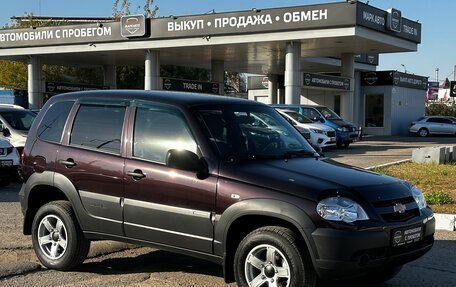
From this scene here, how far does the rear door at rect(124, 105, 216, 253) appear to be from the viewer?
479 cm

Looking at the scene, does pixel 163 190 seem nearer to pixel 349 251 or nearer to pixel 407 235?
pixel 349 251

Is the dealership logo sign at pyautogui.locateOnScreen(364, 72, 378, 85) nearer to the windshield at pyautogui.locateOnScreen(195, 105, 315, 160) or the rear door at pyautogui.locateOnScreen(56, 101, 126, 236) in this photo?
the windshield at pyautogui.locateOnScreen(195, 105, 315, 160)

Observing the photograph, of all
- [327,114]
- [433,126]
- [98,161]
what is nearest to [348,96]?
[327,114]

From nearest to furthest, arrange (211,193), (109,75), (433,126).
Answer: (211,193), (433,126), (109,75)

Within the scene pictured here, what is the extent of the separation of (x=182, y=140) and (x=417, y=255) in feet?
7.63

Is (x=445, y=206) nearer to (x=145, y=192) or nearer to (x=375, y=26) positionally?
(x=145, y=192)

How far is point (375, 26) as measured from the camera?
2439 centimetres

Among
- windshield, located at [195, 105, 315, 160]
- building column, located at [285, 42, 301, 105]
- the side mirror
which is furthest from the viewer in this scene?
building column, located at [285, 42, 301, 105]

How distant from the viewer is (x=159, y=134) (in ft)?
17.2

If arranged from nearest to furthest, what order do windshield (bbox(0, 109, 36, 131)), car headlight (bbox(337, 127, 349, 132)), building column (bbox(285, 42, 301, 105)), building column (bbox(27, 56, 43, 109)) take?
windshield (bbox(0, 109, 36, 131)), car headlight (bbox(337, 127, 349, 132)), building column (bbox(285, 42, 301, 105)), building column (bbox(27, 56, 43, 109))

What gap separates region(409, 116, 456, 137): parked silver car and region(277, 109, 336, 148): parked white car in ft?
53.6

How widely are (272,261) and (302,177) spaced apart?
2.43 ft

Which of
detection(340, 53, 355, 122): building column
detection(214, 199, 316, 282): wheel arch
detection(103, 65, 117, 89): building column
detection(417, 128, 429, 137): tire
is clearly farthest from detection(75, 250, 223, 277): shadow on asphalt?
detection(103, 65, 117, 89): building column

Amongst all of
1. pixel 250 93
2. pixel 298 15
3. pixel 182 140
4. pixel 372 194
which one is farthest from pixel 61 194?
pixel 250 93
